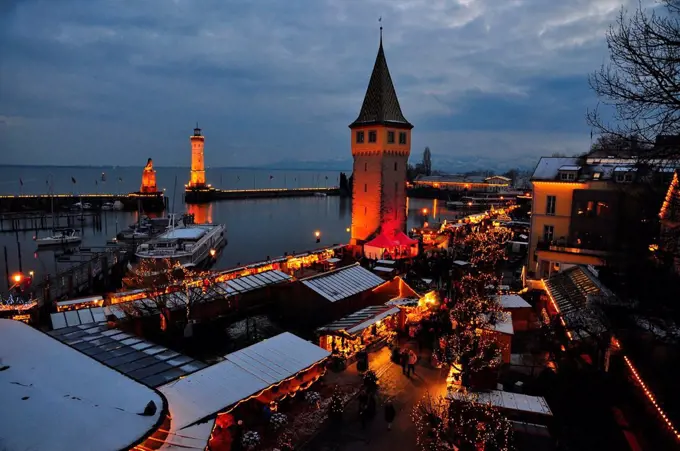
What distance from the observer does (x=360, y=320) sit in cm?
1677

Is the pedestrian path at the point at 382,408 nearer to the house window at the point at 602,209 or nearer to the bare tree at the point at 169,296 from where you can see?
the bare tree at the point at 169,296

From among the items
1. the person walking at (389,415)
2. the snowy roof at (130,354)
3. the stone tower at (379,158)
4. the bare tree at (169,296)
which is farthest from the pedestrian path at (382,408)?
the stone tower at (379,158)

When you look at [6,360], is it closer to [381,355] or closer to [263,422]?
[263,422]

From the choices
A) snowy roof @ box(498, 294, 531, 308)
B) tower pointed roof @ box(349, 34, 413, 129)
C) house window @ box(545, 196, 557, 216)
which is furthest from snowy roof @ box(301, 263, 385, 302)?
tower pointed roof @ box(349, 34, 413, 129)

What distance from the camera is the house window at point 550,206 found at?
90.1ft

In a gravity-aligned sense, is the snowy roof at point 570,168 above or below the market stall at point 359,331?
above

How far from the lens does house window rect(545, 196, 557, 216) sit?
90.1 ft

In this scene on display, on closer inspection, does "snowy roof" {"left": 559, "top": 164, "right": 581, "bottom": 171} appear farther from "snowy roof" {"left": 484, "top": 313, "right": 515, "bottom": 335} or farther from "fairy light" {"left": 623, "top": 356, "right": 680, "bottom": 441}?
"fairy light" {"left": 623, "top": 356, "right": 680, "bottom": 441}

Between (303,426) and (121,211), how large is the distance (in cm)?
9835

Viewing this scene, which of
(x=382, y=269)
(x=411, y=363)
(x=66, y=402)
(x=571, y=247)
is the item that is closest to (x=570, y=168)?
(x=571, y=247)

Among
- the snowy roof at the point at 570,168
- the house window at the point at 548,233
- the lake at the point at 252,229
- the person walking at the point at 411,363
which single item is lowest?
the lake at the point at 252,229

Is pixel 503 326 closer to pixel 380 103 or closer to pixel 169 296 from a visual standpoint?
pixel 169 296

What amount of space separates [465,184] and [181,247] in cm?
12380

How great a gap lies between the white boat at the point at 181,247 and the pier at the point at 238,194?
74.1 meters
